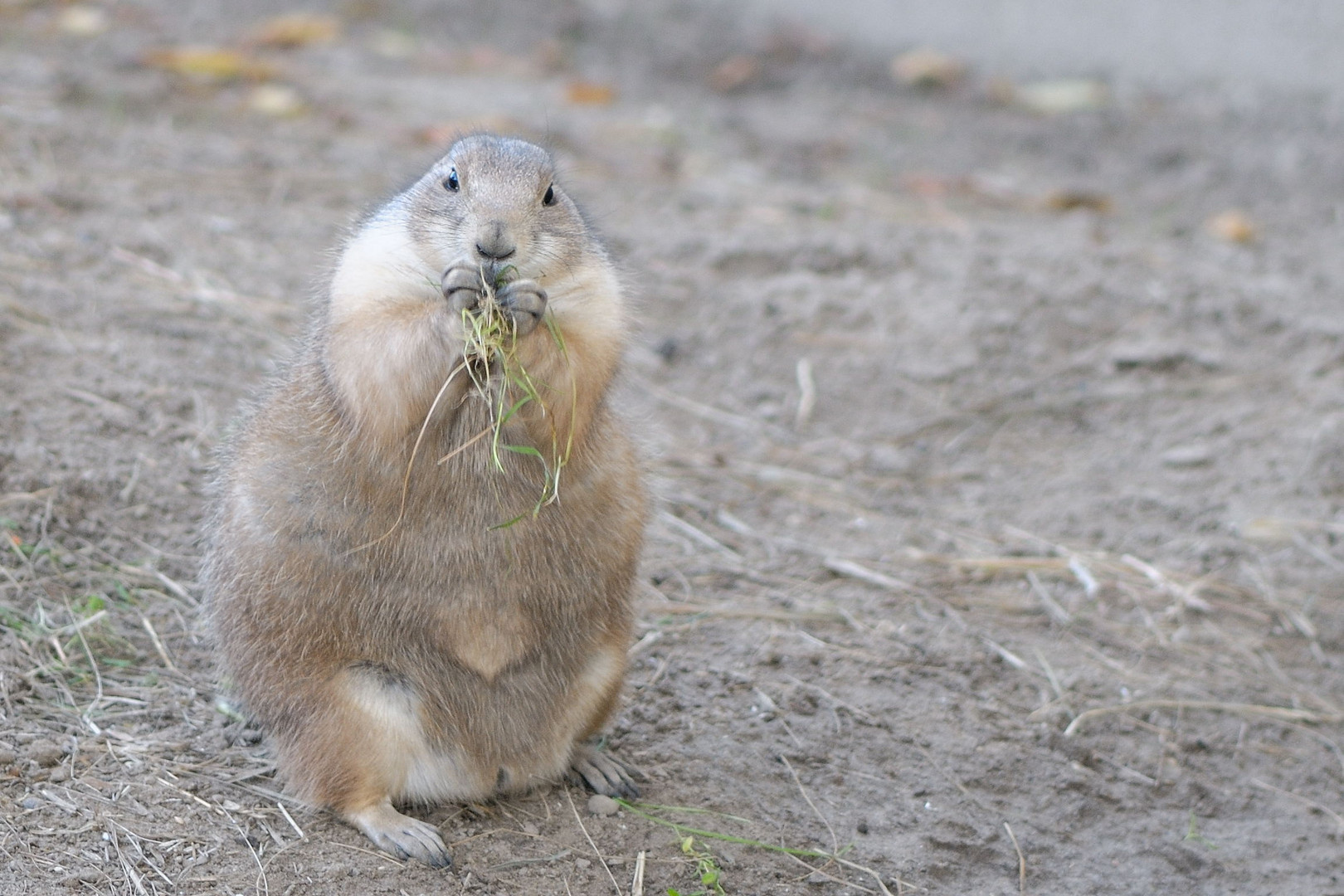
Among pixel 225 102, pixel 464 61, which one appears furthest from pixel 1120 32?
pixel 225 102

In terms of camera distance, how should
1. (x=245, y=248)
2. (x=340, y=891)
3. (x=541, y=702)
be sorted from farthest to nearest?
(x=245, y=248), (x=541, y=702), (x=340, y=891)

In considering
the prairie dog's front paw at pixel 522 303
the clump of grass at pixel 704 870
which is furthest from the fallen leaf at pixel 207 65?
the clump of grass at pixel 704 870

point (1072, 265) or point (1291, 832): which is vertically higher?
point (1072, 265)

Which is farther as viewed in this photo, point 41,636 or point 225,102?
point 225,102

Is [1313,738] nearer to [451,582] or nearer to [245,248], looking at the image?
[451,582]

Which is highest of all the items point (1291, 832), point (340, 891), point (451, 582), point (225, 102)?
point (225, 102)

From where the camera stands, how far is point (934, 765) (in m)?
3.94

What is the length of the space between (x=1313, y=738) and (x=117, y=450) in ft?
12.9

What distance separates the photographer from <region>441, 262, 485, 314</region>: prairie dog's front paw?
9.70ft

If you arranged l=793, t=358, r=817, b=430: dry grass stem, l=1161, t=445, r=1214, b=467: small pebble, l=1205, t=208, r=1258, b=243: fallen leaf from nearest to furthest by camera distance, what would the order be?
l=1161, t=445, r=1214, b=467: small pebble < l=793, t=358, r=817, b=430: dry grass stem < l=1205, t=208, r=1258, b=243: fallen leaf

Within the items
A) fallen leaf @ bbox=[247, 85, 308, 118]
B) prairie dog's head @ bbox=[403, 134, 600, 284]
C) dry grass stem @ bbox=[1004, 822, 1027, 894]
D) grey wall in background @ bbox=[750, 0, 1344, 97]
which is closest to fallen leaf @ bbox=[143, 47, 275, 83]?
fallen leaf @ bbox=[247, 85, 308, 118]

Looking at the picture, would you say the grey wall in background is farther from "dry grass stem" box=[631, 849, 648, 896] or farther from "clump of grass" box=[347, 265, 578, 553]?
"dry grass stem" box=[631, 849, 648, 896]

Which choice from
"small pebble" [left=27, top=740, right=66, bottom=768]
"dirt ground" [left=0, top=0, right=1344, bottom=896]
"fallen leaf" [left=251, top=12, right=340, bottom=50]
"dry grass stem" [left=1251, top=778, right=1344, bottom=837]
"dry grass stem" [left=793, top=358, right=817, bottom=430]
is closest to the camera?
"small pebble" [left=27, top=740, right=66, bottom=768]

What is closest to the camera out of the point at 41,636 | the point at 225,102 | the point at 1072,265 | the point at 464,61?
the point at 41,636
